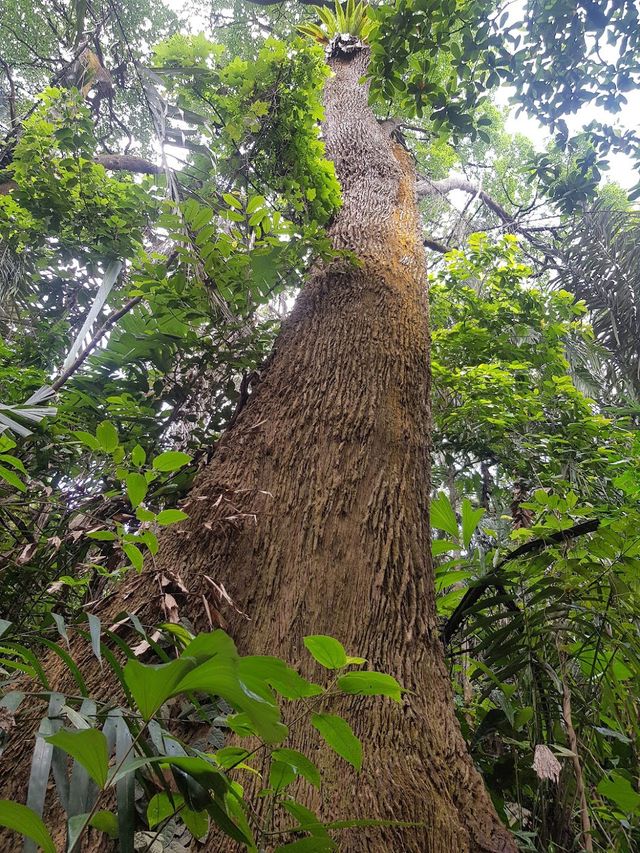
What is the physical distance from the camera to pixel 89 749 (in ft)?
1.57

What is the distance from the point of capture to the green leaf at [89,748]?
462 mm

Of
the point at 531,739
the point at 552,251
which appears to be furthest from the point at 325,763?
the point at 552,251

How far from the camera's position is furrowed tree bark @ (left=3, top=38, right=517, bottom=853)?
93 centimetres

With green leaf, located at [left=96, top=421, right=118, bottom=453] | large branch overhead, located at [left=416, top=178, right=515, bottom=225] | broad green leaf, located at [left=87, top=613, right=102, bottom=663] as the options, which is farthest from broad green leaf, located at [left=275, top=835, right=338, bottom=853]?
large branch overhead, located at [left=416, top=178, right=515, bottom=225]

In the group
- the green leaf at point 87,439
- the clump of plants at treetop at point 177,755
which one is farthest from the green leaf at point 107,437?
the clump of plants at treetop at point 177,755

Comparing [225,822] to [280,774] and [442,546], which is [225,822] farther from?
[442,546]

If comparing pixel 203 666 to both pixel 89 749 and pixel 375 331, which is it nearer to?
pixel 89 749

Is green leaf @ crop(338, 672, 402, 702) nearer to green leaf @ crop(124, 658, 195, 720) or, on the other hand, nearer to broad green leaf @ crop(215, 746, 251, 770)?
broad green leaf @ crop(215, 746, 251, 770)

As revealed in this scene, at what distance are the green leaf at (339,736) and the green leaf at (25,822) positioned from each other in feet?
1.18

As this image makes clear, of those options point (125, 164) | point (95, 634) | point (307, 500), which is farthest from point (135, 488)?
point (125, 164)

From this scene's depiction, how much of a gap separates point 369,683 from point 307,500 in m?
0.67

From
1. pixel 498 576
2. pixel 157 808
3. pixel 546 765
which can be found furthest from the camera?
pixel 498 576

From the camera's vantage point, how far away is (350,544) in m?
1.30

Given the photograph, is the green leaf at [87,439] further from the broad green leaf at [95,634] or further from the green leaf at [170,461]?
the broad green leaf at [95,634]
